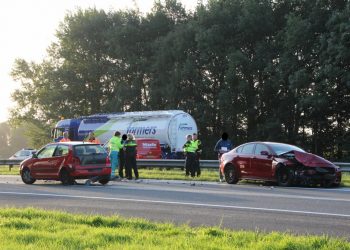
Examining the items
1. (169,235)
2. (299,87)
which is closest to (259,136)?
(299,87)

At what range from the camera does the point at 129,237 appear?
7.63 metres

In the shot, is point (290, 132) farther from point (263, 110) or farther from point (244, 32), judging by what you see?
point (244, 32)

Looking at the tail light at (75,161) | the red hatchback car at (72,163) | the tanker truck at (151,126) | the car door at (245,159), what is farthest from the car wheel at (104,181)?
the tanker truck at (151,126)

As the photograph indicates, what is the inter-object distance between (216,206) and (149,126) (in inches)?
1092

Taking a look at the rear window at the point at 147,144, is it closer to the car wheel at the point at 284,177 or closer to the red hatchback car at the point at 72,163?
the red hatchback car at the point at 72,163

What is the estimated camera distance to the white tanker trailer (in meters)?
38.9

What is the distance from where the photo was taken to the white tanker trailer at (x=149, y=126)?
128ft

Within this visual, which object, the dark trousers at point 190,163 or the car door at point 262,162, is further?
the dark trousers at point 190,163

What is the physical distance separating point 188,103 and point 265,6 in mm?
10311

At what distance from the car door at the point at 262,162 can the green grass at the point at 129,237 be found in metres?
9.89

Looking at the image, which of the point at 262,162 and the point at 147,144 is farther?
the point at 147,144

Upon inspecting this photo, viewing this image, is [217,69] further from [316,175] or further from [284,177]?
[316,175]

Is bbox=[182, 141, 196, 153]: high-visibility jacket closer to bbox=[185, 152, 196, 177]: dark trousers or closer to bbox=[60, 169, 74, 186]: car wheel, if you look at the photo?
bbox=[185, 152, 196, 177]: dark trousers

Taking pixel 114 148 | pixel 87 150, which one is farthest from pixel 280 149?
pixel 114 148
